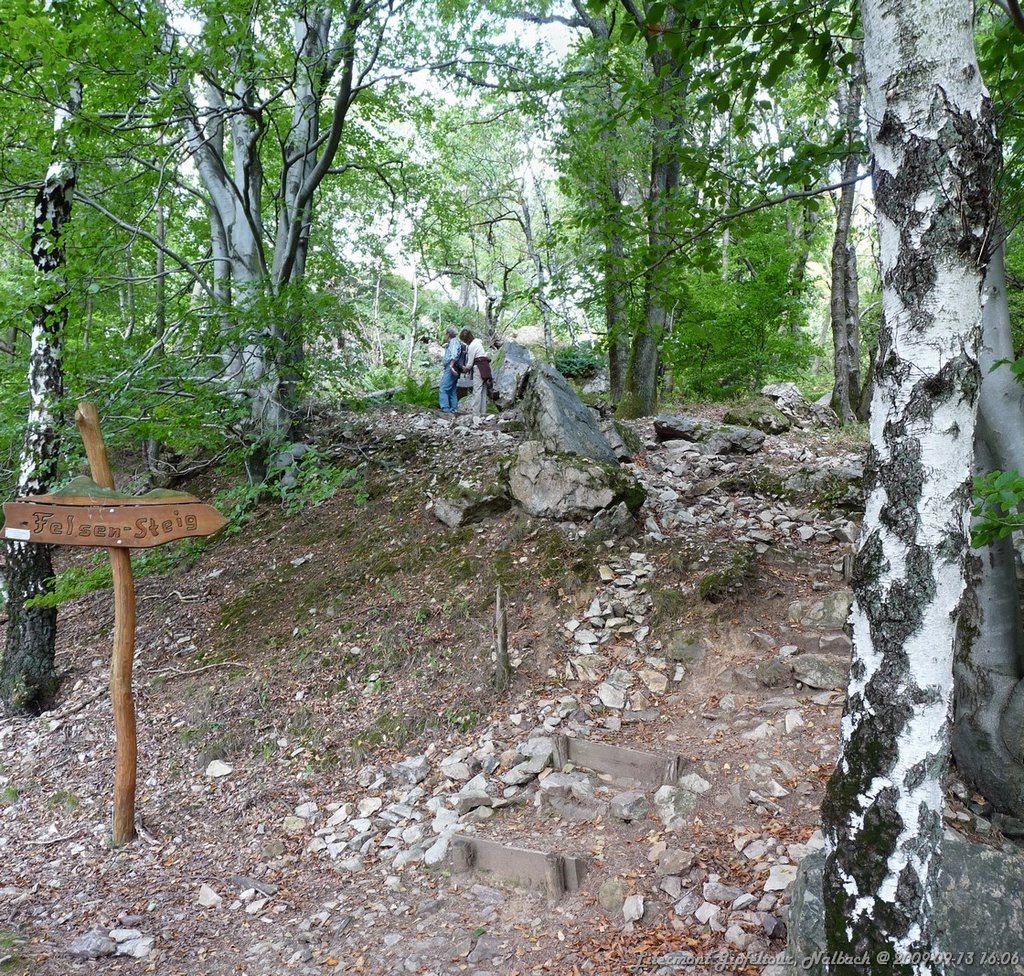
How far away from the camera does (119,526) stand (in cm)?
446

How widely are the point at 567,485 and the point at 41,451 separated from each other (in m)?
5.27

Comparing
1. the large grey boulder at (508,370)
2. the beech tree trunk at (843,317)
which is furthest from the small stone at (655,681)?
the beech tree trunk at (843,317)

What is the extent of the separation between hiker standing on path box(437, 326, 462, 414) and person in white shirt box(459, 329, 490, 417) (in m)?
0.17

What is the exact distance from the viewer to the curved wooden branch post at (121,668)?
15.6 ft

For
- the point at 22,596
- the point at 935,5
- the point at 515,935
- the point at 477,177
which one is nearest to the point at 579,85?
the point at 935,5

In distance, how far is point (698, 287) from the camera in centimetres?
1201

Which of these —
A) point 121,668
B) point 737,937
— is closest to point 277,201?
point 121,668

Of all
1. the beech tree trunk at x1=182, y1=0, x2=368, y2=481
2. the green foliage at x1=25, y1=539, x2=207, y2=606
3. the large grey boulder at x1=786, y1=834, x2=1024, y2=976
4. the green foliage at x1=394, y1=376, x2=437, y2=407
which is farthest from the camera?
the green foliage at x1=394, y1=376, x2=437, y2=407

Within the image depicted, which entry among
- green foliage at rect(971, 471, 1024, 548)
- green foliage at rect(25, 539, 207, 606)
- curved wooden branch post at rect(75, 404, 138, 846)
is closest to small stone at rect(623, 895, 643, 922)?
green foliage at rect(971, 471, 1024, 548)

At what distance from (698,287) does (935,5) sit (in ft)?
34.3

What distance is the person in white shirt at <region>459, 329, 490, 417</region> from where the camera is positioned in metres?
11.4

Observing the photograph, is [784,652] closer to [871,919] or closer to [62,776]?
[871,919]

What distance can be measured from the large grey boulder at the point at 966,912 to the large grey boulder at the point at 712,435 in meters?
6.13

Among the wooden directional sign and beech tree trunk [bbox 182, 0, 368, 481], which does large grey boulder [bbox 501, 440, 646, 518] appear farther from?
the wooden directional sign
